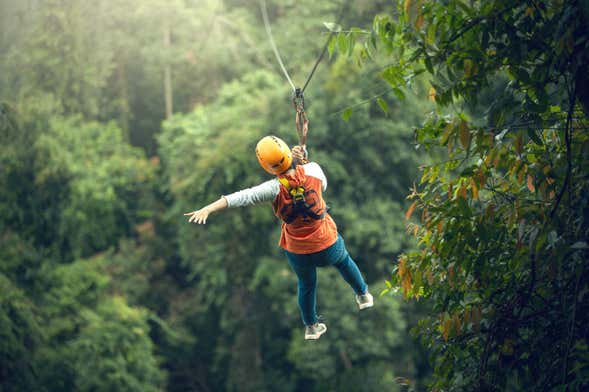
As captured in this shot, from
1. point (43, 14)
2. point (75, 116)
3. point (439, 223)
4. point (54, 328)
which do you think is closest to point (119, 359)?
point (54, 328)

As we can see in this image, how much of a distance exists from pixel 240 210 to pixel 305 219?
11633 mm

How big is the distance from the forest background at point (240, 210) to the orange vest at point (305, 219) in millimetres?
493

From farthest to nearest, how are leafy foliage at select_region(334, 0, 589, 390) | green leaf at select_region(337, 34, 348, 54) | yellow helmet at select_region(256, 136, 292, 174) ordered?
1. yellow helmet at select_region(256, 136, 292, 174)
2. green leaf at select_region(337, 34, 348, 54)
3. leafy foliage at select_region(334, 0, 589, 390)

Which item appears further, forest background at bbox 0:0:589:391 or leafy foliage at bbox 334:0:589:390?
forest background at bbox 0:0:589:391

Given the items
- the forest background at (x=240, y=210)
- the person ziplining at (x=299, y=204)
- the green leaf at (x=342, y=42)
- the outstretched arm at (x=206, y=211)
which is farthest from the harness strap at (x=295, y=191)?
the green leaf at (x=342, y=42)

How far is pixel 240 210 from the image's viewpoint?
16.2m

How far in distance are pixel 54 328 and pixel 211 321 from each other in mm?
4218

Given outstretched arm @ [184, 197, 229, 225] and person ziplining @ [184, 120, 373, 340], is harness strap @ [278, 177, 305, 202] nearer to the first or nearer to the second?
person ziplining @ [184, 120, 373, 340]

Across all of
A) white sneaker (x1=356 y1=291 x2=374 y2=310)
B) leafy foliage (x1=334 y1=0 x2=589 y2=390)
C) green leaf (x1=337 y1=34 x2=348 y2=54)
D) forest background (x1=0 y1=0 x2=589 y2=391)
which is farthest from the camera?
white sneaker (x1=356 y1=291 x2=374 y2=310)

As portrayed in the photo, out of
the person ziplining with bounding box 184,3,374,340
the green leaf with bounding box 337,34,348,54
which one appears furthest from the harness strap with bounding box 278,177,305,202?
the green leaf with bounding box 337,34,348,54

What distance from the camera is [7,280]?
46.6 ft

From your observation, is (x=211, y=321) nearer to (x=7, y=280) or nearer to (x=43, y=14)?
(x=7, y=280)

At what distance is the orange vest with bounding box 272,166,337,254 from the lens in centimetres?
453

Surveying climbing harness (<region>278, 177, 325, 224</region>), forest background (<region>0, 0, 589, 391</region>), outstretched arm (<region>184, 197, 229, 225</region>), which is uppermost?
forest background (<region>0, 0, 589, 391</region>)
